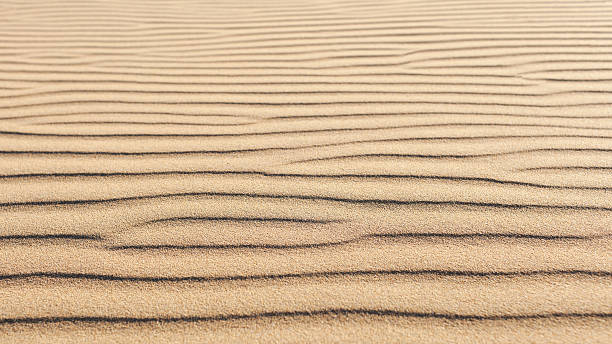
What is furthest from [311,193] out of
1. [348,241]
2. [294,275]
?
[294,275]

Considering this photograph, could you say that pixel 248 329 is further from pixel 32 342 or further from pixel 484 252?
A: pixel 484 252

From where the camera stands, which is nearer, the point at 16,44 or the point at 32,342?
the point at 32,342

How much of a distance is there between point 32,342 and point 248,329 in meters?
0.46

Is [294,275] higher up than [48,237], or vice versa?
[48,237]

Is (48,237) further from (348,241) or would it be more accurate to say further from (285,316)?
(348,241)

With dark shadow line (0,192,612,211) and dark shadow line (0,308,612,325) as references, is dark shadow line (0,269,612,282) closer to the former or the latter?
dark shadow line (0,308,612,325)

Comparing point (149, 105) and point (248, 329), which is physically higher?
point (149, 105)

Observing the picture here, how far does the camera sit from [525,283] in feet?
4.01

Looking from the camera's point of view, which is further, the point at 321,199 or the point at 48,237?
the point at 321,199

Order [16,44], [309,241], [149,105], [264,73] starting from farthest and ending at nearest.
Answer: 1. [16,44]
2. [264,73]
3. [149,105]
4. [309,241]

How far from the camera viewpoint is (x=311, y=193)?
1.58m

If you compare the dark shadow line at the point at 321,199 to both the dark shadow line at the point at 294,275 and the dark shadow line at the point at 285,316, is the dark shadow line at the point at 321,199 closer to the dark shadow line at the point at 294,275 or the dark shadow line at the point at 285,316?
the dark shadow line at the point at 294,275

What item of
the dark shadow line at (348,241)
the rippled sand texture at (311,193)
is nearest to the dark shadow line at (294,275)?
the rippled sand texture at (311,193)

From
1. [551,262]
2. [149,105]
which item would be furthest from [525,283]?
[149,105]
